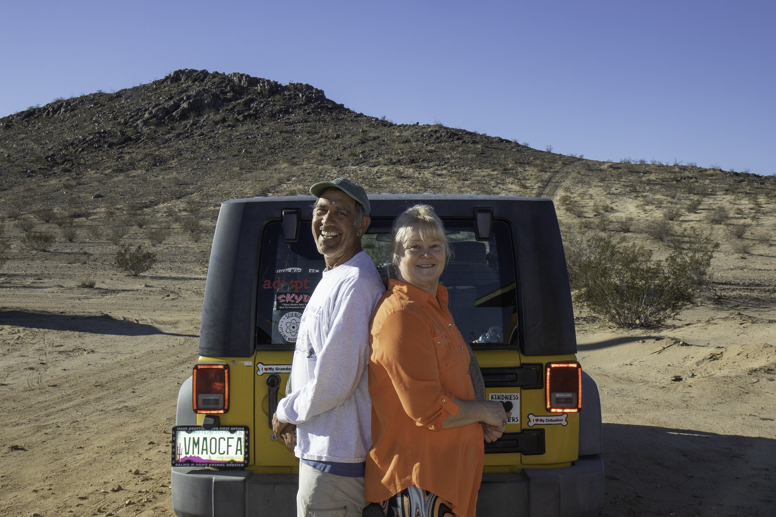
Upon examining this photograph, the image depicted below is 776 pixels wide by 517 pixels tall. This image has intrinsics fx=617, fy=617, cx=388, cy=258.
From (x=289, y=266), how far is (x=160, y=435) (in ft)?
11.5

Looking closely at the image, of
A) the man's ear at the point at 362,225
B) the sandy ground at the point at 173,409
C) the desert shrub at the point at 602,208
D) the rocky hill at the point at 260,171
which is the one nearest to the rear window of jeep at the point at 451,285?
the man's ear at the point at 362,225

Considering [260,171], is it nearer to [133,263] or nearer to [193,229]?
[193,229]

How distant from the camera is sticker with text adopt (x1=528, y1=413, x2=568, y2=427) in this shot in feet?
8.93

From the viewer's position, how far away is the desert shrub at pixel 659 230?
78.7ft

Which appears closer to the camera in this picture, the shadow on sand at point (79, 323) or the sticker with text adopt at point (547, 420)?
the sticker with text adopt at point (547, 420)

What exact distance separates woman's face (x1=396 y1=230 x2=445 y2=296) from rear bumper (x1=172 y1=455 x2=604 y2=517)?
1.11 m

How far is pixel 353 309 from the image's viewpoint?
6.40ft

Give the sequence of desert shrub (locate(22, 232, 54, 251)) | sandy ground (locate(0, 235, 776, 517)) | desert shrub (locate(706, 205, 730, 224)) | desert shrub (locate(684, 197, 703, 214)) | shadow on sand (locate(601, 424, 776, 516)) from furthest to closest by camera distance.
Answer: desert shrub (locate(684, 197, 703, 214))
desert shrub (locate(706, 205, 730, 224))
desert shrub (locate(22, 232, 54, 251))
sandy ground (locate(0, 235, 776, 517))
shadow on sand (locate(601, 424, 776, 516))

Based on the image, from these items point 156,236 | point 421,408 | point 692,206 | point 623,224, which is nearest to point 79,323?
point 421,408

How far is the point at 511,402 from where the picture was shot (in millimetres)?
2709

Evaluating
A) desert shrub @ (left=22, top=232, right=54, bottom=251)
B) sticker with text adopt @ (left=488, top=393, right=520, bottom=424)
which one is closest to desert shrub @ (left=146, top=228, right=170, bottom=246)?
desert shrub @ (left=22, top=232, right=54, bottom=251)

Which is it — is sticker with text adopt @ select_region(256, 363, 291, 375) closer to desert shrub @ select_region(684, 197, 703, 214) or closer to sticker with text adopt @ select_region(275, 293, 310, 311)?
sticker with text adopt @ select_region(275, 293, 310, 311)

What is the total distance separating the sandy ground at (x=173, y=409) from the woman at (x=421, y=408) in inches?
A: 96.7

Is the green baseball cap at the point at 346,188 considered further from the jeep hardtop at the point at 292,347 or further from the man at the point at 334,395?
the jeep hardtop at the point at 292,347
